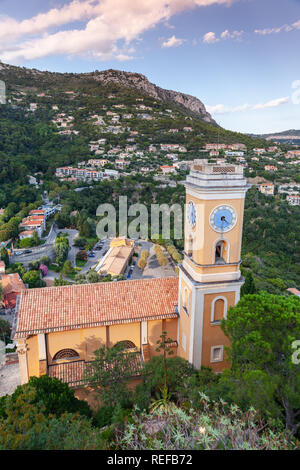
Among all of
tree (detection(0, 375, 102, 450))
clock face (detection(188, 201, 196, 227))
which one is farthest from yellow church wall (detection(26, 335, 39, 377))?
clock face (detection(188, 201, 196, 227))

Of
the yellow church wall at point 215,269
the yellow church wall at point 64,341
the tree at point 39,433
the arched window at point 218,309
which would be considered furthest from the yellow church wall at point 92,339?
the yellow church wall at point 215,269

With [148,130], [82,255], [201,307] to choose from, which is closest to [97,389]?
[201,307]

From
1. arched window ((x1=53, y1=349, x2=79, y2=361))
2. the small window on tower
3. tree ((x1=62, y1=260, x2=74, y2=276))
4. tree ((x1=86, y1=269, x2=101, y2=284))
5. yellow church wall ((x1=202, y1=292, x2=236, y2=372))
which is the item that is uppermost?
yellow church wall ((x1=202, y1=292, x2=236, y2=372))

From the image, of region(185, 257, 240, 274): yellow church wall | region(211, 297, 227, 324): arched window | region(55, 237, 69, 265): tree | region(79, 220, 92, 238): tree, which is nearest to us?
region(185, 257, 240, 274): yellow church wall

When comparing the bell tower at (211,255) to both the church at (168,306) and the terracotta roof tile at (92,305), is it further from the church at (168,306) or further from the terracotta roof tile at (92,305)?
the terracotta roof tile at (92,305)

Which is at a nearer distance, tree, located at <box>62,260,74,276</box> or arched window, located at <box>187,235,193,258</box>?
arched window, located at <box>187,235,193,258</box>

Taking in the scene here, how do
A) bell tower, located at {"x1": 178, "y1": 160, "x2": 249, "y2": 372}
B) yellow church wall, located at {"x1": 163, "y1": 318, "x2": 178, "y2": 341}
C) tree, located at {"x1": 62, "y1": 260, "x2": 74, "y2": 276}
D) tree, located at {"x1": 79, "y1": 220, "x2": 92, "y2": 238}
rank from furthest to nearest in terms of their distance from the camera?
1. tree, located at {"x1": 79, "y1": 220, "x2": 92, "y2": 238}
2. tree, located at {"x1": 62, "y1": 260, "x2": 74, "y2": 276}
3. yellow church wall, located at {"x1": 163, "y1": 318, "x2": 178, "y2": 341}
4. bell tower, located at {"x1": 178, "y1": 160, "x2": 249, "y2": 372}

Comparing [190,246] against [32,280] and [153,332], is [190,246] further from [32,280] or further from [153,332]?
[32,280]

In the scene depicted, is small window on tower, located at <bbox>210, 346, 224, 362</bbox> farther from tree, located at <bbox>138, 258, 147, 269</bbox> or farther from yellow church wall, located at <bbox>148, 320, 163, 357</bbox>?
tree, located at <bbox>138, 258, 147, 269</bbox>

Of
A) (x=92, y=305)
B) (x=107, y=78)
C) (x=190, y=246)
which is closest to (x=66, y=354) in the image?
(x=92, y=305)
